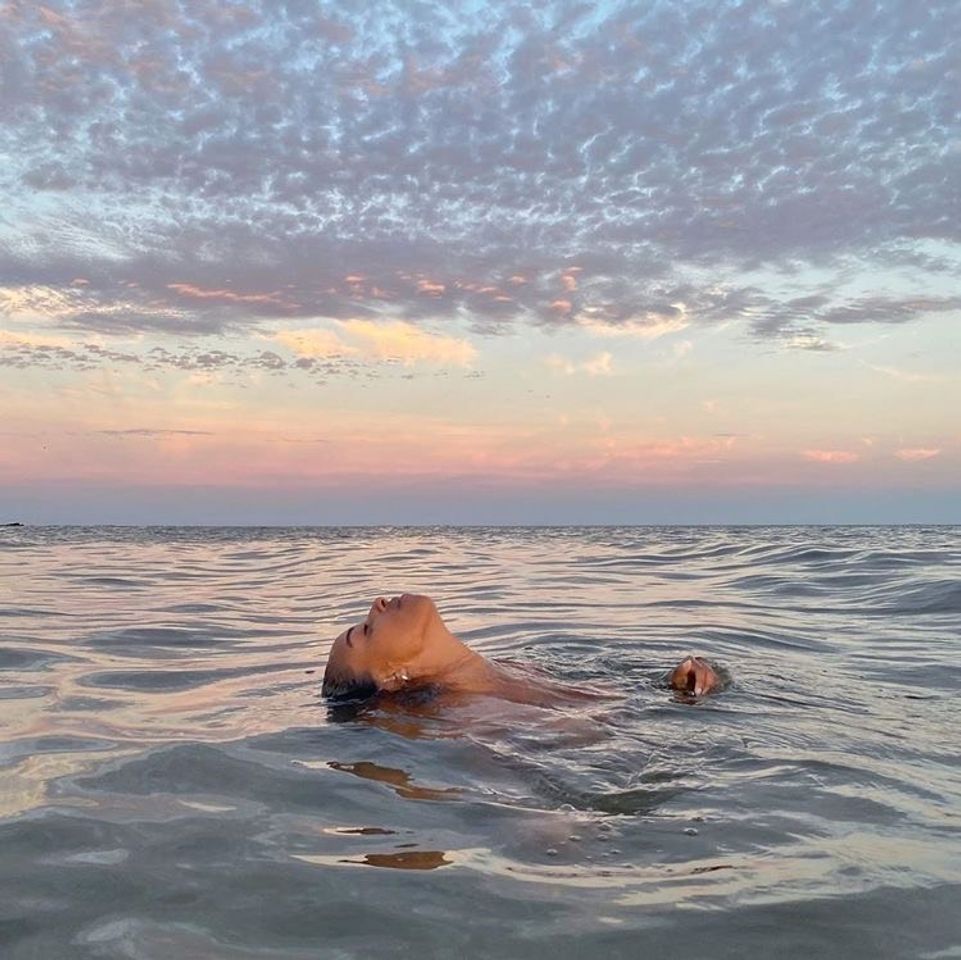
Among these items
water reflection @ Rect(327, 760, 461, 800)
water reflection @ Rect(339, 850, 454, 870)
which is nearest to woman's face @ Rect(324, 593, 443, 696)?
water reflection @ Rect(327, 760, 461, 800)

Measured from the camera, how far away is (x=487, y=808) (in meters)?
4.27

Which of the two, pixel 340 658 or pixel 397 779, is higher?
pixel 340 658

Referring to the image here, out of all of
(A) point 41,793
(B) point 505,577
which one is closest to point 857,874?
(A) point 41,793

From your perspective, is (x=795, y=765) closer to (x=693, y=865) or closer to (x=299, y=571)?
(x=693, y=865)

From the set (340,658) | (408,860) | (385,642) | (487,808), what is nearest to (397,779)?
(487,808)

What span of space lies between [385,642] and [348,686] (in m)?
0.43

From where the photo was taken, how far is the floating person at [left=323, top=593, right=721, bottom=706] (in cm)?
665

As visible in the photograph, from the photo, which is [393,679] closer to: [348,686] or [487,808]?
[348,686]

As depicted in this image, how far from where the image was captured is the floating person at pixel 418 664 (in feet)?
21.8

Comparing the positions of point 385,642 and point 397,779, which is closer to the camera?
point 397,779

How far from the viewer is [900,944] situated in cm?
296

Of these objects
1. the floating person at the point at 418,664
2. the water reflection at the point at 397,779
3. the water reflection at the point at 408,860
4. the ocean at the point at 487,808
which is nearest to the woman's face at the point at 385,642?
the floating person at the point at 418,664

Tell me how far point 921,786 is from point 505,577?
14386 mm

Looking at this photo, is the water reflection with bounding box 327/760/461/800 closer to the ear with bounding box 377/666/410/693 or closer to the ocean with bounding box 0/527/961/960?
the ocean with bounding box 0/527/961/960
